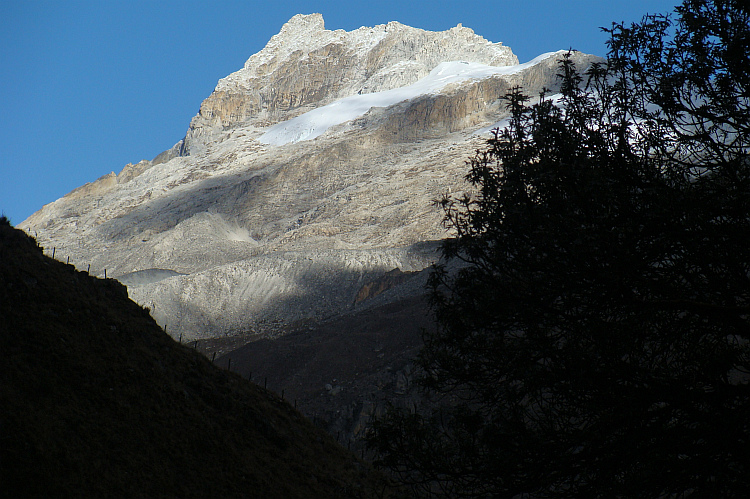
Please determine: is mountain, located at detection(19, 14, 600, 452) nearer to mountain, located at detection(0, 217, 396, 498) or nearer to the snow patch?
the snow patch

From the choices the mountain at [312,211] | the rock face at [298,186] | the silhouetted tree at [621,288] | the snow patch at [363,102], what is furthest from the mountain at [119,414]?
the snow patch at [363,102]

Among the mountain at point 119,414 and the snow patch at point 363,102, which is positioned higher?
the snow patch at point 363,102

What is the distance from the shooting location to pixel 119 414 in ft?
33.8

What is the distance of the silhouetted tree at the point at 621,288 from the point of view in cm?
507

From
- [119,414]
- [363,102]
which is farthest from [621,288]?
[363,102]

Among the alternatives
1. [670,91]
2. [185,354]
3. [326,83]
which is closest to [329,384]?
[185,354]

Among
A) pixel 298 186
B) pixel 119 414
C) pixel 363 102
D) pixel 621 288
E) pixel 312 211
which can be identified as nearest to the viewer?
pixel 621 288

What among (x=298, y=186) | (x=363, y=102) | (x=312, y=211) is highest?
(x=363, y=102)

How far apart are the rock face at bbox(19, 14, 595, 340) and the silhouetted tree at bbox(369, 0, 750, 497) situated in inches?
636

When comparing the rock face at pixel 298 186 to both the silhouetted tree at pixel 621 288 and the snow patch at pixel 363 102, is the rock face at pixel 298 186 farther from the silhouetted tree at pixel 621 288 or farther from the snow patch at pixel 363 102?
the silhouetted tree at pixel 621 288

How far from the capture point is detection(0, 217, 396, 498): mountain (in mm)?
8562

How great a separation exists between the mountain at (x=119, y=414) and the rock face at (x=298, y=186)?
1543 centimetres

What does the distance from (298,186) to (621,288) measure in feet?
305

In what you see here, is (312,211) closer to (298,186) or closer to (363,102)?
(298,186)
